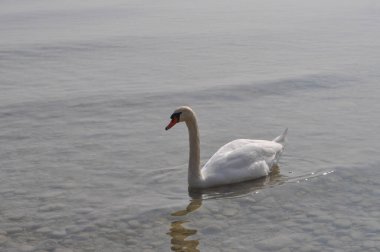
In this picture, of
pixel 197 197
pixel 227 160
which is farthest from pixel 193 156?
pixel 197 197

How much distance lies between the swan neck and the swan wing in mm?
132

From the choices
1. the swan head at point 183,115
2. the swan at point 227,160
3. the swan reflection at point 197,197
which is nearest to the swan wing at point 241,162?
the swan at point 227,160

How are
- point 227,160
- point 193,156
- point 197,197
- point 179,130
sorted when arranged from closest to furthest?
point 197,197 < point 193,156 < point 227,160 < point 179,130

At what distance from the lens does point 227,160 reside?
9.51 m

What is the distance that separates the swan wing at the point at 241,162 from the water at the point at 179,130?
15 cm

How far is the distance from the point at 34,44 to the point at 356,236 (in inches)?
537

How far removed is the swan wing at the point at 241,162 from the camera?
9.34 metres

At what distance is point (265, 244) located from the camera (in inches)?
292

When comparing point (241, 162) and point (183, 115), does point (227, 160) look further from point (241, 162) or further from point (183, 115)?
point (183, 115)

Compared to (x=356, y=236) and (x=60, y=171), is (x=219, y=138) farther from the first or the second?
(x=356, y=236)

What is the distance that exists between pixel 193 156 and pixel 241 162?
2.15 ft

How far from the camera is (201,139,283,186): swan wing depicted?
9336 millimetres

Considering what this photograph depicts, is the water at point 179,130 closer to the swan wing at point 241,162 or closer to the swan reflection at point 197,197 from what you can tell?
the swan reflection at point 197,197

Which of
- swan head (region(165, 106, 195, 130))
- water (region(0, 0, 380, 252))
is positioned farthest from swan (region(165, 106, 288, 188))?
water (region(0, 0, 380, 252))
